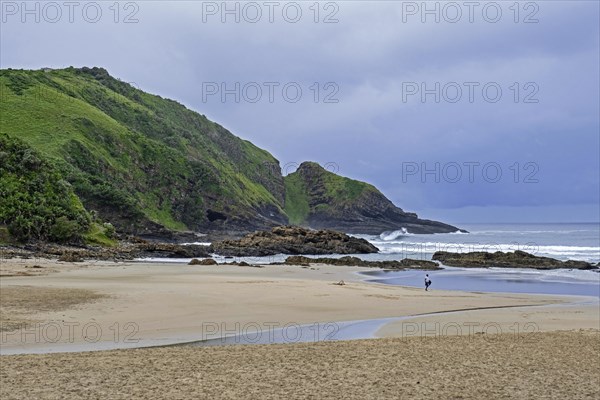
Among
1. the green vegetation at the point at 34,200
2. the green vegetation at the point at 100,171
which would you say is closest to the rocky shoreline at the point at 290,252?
the green vegetation at the point at 34,200

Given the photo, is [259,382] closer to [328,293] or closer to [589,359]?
[589,359]

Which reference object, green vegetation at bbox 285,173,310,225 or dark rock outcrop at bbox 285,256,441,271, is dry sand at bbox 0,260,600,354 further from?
green vegetation at bbox 285,173,310,225

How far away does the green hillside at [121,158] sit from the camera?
81.2 meters

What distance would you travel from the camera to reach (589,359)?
14.3 meters

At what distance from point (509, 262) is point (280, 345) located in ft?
156

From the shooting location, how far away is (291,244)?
249 ft

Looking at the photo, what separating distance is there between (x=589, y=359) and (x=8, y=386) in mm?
13369

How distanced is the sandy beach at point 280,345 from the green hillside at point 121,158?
49.0 metres

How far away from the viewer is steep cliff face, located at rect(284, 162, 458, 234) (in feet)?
556

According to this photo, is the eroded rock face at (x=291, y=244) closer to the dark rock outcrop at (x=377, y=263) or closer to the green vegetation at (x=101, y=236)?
the green vegetation at (x=101, y=236)

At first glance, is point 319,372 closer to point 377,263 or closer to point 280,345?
point 280,345

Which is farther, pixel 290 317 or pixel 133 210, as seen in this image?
pixel 133 210

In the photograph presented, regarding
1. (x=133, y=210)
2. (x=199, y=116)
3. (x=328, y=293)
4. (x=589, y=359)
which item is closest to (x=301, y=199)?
(x=199, y=116)

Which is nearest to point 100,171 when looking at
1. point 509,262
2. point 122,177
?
point 122,177
